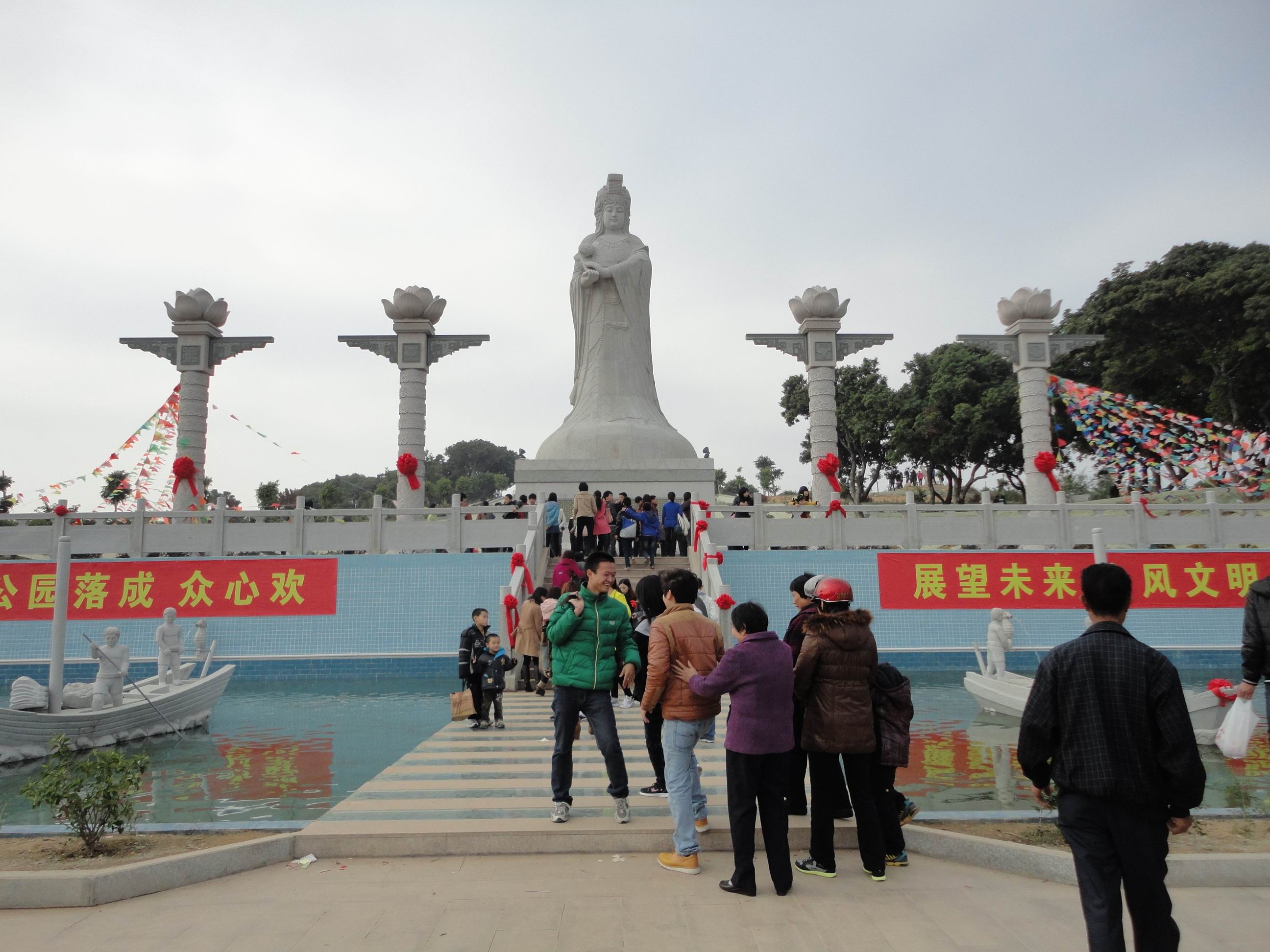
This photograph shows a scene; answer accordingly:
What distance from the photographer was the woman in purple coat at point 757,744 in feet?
11.4

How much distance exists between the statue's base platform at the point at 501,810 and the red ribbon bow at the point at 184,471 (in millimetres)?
11009

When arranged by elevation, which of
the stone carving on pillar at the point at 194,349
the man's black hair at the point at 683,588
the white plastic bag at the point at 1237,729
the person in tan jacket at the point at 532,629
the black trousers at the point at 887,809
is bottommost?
the black trousers at the point at 887,809

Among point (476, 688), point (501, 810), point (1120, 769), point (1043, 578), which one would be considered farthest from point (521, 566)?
point (1120, 769)

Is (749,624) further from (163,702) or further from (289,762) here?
(163,702)

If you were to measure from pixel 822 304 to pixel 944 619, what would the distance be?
6.64 metres

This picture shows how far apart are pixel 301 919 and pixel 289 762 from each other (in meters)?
3.66

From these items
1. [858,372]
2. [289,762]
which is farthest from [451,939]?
[858,372]

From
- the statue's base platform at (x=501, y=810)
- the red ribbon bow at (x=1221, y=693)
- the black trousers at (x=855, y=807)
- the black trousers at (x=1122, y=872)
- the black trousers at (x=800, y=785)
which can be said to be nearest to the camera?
the black trousers at (x=1122, y=872)

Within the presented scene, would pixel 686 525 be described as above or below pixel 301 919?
above

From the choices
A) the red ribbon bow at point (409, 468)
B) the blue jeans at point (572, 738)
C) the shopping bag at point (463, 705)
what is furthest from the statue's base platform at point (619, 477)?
the blue jeans at point (572, 738)

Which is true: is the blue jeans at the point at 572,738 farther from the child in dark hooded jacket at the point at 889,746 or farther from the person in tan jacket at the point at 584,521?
the person in tan jacket at the point at 584,521

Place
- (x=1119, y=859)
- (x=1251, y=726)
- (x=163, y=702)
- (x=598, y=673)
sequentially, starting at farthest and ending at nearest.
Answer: (x=163, y=702), (x=1251, y=726), (x=598, y=673), (x=1119, y=859)

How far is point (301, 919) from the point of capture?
3221 mm

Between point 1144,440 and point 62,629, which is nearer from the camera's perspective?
point 62,629
